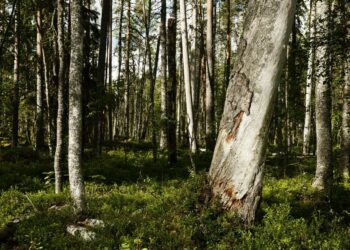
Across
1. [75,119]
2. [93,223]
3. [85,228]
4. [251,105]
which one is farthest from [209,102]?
[85,228]

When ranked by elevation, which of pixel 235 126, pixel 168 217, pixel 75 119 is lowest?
pixel 168 217

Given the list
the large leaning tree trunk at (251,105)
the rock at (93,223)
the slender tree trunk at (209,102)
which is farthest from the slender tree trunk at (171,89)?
the large leaning tree trunk at (251,105)

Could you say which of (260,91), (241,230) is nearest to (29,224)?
(241,230)

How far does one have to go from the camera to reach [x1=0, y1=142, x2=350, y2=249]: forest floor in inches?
227

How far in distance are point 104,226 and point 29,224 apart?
5.11ft

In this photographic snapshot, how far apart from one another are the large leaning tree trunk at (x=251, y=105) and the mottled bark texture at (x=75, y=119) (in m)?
2.79

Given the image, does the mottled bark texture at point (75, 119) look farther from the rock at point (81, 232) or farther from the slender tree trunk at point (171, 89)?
the slender tree trunk at point (171, 89)

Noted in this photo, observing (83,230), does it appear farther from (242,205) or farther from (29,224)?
(242,205)

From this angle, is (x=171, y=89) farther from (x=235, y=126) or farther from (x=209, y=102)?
(x=235, y=126)

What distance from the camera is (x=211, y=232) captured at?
590cm

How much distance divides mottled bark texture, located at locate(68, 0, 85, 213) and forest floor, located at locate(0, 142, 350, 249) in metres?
0.49

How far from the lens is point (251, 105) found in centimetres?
565

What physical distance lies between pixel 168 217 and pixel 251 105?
2.72 m

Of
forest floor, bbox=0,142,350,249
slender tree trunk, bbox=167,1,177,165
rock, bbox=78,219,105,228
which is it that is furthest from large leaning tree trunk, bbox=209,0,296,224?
slender tree trunk, bbox=167,1,177,165
